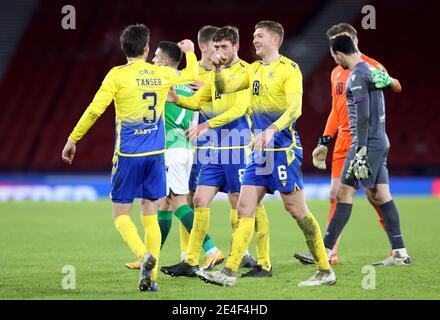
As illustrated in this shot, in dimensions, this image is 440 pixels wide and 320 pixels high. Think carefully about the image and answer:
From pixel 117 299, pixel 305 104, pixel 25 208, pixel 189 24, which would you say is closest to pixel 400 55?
pixel 305 104

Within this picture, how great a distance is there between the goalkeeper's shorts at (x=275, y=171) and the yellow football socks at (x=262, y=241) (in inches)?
39.7

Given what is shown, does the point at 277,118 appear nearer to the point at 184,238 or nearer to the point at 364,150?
the point at 364,150

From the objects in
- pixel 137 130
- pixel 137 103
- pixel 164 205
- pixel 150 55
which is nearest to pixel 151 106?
pixel 137 103

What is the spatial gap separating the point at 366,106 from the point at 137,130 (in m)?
2.16

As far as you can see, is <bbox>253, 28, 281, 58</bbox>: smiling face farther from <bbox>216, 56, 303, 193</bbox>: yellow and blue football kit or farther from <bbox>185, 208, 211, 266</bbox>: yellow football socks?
<bbox>185, 208, 211, 266</bbox>: yellow football socks

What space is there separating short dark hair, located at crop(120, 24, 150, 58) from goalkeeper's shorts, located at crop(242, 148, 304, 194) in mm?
1291

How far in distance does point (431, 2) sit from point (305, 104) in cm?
540

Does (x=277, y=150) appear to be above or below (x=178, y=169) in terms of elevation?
above

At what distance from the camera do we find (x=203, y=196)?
7.56 meters

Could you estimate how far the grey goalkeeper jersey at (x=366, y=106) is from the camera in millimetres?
7312

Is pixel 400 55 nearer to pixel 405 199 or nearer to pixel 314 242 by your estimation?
pixel 405 199

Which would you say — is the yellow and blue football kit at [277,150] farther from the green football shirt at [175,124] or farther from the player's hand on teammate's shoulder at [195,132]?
the green football shirt at [175,124]

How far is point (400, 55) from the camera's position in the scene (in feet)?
82.5

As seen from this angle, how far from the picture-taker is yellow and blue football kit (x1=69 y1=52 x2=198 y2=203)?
21.6 feet
